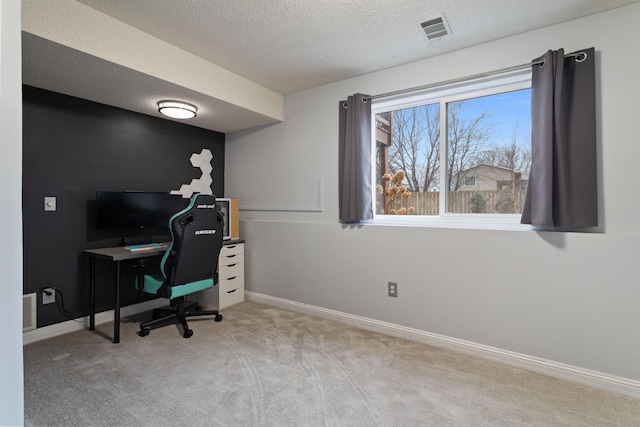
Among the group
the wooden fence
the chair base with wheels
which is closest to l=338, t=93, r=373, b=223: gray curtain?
the wooden fence

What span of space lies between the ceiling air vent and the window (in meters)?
0.46

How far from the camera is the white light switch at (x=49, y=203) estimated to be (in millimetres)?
2619

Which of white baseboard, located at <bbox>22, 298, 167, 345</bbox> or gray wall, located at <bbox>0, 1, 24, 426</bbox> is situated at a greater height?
gray wall, located at <bbox>0, 1, 24, 426</bbox>

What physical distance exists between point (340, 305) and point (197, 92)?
2.27 m

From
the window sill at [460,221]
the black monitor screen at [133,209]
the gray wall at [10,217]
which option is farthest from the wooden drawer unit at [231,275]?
the gray wall at [10,217]

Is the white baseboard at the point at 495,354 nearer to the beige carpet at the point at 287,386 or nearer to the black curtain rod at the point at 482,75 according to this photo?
the beige carpet at the point at 287,386

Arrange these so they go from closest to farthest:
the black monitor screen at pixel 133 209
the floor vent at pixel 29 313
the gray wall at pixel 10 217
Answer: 1. the gray wall at pixel 10 217
2. the floor vent at pixel 29 313
3. the black monitor screen at pixel 133 209

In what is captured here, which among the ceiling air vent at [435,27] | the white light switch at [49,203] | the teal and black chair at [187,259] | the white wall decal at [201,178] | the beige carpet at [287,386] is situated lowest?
the beige carpet at [287,386]

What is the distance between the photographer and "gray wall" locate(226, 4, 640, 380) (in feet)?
6.40

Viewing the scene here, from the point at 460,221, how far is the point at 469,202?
0.56ft

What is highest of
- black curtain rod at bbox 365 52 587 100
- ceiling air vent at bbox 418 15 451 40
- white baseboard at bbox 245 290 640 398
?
ceiling air vent at bbox 418 15 451 40

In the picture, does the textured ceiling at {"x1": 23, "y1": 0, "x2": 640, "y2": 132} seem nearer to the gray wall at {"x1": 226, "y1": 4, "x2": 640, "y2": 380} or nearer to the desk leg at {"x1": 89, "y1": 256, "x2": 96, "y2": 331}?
the gray wall at {"x1": 226, "y1": 4, "x2": 640, "y2": 380}

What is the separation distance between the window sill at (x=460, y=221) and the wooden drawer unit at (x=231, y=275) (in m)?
1.57

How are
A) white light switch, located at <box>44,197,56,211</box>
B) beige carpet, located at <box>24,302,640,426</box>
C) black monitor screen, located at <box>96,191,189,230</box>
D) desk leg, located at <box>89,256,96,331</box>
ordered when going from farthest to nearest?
black monitor screen, located at <box>96,191,189,230</box>
desk leg, located at <box>89,256,96,331</box>
white light switch, located at <box>44,197,56,211</box>
beige carpet, located at <box>24,302,640,426</box>
